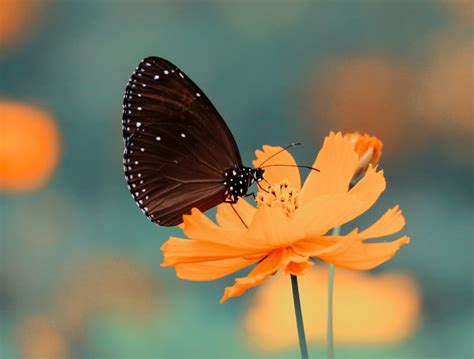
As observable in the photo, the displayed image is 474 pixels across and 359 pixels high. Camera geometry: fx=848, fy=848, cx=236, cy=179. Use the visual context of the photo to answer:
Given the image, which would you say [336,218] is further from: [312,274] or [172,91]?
[312,274]

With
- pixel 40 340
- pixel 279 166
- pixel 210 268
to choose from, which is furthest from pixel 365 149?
pixel 40 340

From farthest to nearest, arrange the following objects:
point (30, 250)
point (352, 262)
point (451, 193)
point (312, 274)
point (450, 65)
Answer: point (450, 65)
point (451, 193)
point (30, 250)
point (312, 274)
point (352, 262)

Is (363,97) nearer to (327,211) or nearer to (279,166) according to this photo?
(279,166)

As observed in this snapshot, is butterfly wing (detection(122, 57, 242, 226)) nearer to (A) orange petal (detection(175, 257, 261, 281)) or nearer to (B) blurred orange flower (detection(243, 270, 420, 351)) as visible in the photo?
(A) orange petal (detection(175, 257, 261, 281))

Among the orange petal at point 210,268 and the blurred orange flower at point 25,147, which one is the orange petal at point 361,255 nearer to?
the orange petal at point 210,268

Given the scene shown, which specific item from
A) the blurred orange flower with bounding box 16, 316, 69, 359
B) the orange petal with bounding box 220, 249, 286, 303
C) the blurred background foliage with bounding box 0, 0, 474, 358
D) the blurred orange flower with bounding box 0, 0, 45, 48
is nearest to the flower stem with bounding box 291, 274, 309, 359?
the orange petal with bounding box 220, 249, 286, 303

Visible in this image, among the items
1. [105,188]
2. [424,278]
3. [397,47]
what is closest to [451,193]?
[424,278]
